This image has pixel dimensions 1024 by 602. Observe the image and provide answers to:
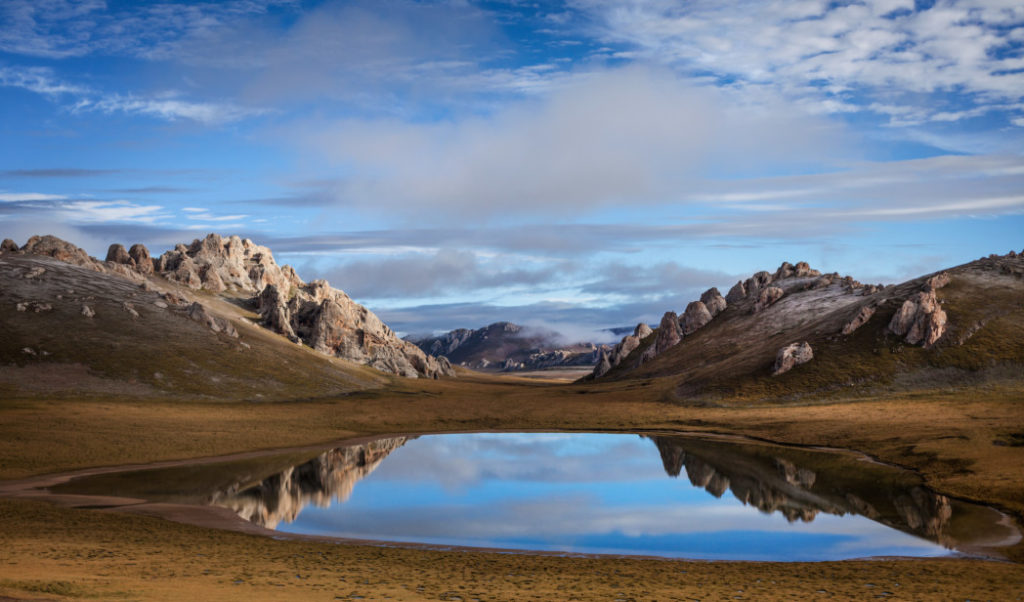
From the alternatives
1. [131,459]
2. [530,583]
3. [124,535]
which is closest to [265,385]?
[131,459]

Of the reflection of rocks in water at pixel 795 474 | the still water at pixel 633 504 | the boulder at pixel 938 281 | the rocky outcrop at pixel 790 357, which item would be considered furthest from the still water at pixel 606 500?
the boulder at pixel 938 281

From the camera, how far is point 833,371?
146m

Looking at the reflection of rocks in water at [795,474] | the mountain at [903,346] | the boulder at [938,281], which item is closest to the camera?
the reflection of rocks in water at [795,474]

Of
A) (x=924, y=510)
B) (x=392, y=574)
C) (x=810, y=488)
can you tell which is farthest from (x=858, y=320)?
(x=392, y=574)

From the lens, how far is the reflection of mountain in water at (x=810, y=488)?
5362 centimetres

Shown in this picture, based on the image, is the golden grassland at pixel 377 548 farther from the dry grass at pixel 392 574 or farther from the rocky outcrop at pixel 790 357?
the rocky outcrop at pixel 790 357

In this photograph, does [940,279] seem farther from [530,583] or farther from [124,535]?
[124,535]

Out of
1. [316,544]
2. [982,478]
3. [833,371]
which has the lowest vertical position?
[316,544]

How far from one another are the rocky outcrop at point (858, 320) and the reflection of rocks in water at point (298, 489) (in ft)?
394

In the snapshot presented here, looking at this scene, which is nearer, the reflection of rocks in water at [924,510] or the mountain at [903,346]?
the reflection of rocks in water at [924,510]

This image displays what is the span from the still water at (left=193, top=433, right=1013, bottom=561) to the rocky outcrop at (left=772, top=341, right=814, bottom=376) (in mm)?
61865

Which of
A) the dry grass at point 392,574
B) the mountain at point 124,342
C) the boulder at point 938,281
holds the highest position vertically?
the boulder at point 938,281

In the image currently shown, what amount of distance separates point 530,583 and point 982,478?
1896 inches

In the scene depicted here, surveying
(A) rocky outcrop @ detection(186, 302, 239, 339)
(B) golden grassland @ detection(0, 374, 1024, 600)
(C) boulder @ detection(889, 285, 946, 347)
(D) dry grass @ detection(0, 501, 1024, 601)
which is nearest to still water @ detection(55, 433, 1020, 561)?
(B) golden grassland @ detection(0, 374, 1024, 600)
